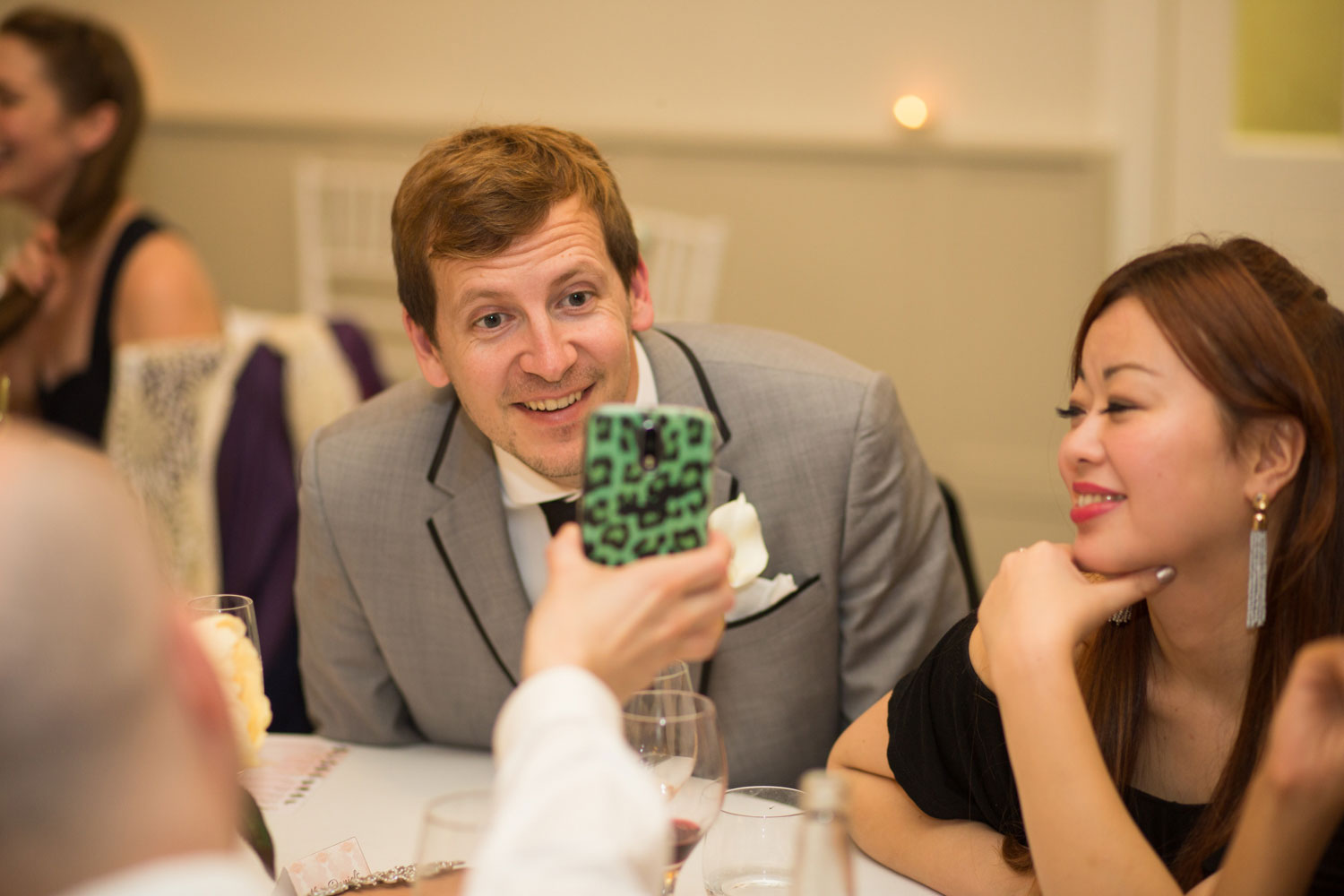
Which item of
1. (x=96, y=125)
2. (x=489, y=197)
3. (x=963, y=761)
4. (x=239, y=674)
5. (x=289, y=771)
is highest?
(x=96, y=125)

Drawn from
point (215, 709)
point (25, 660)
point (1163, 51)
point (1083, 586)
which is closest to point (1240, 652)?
point (1083, 586)

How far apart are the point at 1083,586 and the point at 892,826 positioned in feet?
1.26

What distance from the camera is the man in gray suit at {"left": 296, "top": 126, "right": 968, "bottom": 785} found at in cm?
189

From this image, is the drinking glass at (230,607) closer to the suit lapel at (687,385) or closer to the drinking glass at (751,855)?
the drinking glass at (751,855)

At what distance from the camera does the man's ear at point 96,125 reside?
3.72 metres

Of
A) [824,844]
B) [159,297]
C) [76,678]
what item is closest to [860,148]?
[159,297]

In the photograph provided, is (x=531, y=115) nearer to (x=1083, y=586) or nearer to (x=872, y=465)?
(x=872, y=465)

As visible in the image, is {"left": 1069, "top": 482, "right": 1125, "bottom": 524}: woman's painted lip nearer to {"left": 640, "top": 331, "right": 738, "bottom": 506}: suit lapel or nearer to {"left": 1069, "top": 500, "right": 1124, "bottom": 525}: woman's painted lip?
{"left": 1069, "top": 500, "right": 1124, "bottom": 525}: woman's painted lip

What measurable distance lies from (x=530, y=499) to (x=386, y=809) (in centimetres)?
55

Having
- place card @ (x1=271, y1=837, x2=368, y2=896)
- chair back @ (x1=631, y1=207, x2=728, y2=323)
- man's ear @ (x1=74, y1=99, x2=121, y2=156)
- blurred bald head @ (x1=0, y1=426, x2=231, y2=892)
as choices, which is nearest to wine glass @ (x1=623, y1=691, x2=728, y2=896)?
place card @ (x1=271, y1=837, x2=368, y2=896)

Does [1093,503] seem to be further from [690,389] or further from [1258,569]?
[690,389]

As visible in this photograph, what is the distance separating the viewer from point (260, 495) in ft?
9.80

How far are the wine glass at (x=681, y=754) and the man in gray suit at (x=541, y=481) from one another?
75cm

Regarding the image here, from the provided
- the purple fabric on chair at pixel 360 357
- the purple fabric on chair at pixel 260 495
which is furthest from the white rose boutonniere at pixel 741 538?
the purple fabric on chair at pixel 360 357
